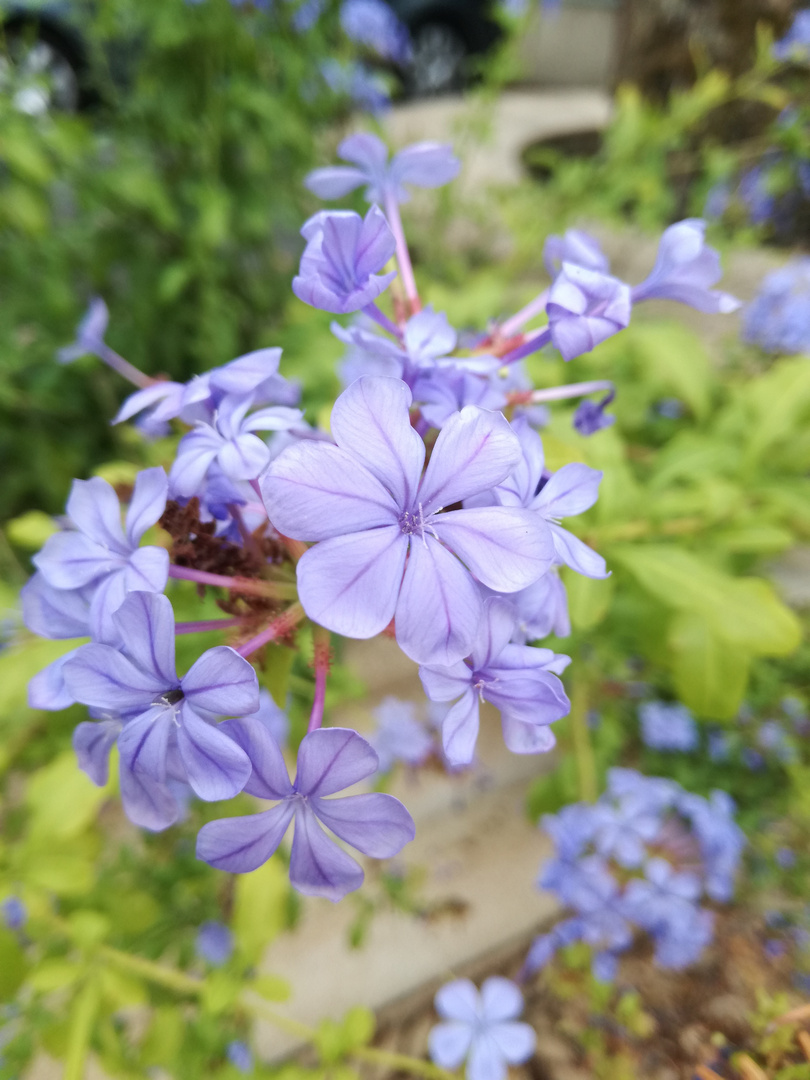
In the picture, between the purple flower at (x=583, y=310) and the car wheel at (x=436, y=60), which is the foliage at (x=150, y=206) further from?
the car wheel at (x=436, y=60)

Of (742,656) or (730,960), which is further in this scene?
(730,960)

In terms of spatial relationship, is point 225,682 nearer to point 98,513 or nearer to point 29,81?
point 98,513

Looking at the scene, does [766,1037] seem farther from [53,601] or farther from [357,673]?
[357,673]

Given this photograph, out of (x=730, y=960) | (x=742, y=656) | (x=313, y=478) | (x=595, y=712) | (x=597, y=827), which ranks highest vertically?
(x=313, y=478)

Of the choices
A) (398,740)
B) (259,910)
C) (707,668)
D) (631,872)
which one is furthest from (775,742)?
(259,910)

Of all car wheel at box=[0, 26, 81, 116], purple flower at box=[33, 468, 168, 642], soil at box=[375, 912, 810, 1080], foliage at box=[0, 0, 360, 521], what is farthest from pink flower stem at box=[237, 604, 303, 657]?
car wheel at box=[0, 26, 81, 116]

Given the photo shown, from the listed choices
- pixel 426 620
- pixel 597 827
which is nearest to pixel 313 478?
pixel 426 620
